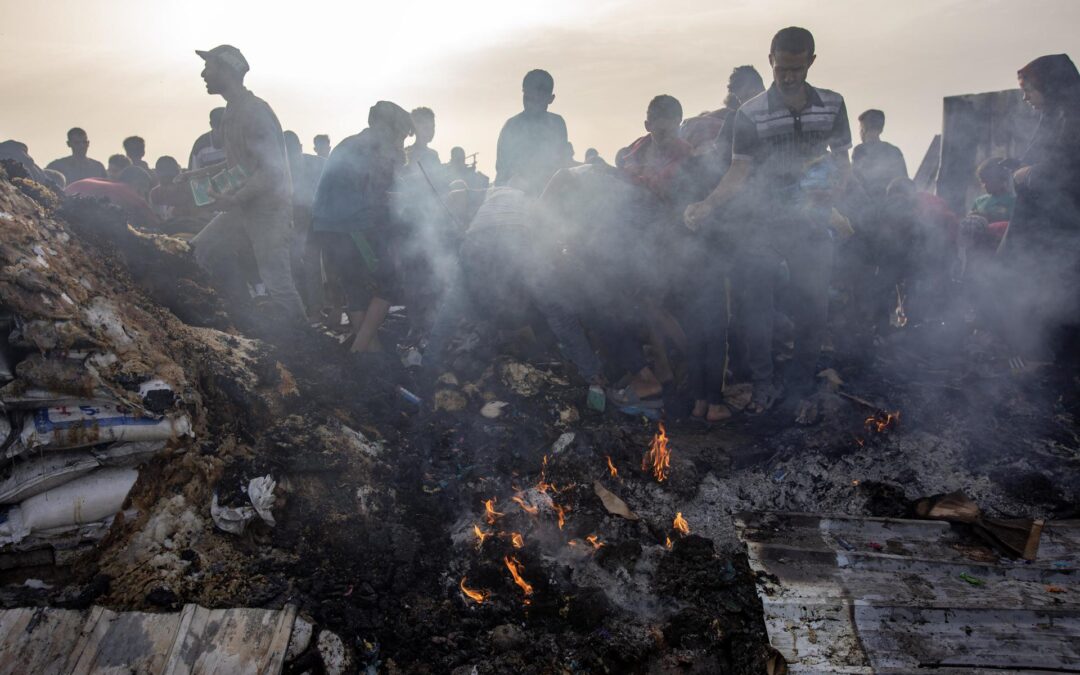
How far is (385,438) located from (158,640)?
185 centimetres

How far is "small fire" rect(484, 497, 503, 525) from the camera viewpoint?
3.52 meters

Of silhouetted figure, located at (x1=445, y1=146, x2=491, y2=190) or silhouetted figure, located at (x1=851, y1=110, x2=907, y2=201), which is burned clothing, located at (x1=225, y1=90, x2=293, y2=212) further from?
silhouetted figure, located at (x1=851, y1=110, x2=907, y2=201)

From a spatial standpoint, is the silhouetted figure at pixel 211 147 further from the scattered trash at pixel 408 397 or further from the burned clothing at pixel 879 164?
the burned clothing at pixel 879 164

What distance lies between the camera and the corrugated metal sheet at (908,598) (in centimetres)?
240

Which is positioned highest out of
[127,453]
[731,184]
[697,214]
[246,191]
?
[246,191]

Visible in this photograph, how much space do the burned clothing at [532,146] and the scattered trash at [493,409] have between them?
102 inches

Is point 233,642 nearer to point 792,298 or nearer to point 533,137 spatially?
point 792,298

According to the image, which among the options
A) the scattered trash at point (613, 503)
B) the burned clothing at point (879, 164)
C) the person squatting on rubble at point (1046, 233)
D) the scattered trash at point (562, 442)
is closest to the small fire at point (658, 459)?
the scattered trash at point (613, 503)

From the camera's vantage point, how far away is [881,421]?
4340mm

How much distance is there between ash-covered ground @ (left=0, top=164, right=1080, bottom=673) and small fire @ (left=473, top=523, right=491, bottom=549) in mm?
16

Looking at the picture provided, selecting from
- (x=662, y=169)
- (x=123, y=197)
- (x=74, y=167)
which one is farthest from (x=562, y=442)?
(x=74, y=167)

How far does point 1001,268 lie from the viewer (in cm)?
505

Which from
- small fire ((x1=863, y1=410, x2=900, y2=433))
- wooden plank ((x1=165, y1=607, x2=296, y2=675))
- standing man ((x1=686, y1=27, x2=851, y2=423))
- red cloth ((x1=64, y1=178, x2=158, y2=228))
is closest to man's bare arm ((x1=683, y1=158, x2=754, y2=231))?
standing man ((x1=686, y1=27, x2=851, y2=423))

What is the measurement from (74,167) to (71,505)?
292 inches
